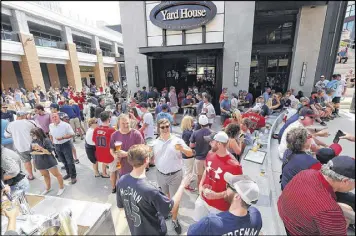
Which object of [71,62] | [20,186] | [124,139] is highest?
[71,62]

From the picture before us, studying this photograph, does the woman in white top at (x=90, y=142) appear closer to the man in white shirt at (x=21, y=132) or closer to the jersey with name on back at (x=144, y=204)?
the man in white shirt at (x=21, y=132)

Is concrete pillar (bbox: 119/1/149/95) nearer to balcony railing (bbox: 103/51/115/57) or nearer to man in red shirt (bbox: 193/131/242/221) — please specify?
man in red shirt (bbox: 193/131/242/221)

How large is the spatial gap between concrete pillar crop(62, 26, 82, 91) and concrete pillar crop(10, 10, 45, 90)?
4.63m

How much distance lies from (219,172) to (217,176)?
0.23ft

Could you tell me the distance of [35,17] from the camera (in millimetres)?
17312

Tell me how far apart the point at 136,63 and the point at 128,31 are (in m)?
1.84

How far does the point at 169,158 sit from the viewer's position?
2.99 m

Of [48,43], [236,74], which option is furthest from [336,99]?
[48,43]

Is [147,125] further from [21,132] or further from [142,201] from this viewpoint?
[142,201]

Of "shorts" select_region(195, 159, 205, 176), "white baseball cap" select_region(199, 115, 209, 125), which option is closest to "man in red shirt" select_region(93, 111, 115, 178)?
"shorts" select_region(195, 159, 205, 176)

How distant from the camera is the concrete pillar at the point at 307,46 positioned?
30.6ft

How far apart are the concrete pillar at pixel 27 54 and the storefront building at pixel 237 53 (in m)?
12.8

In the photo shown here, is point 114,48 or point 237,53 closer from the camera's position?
point 237,53

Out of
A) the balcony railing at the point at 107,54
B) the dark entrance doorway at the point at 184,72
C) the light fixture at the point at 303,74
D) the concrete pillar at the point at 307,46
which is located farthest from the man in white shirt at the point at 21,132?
the balcony railing at the point at 107,54
